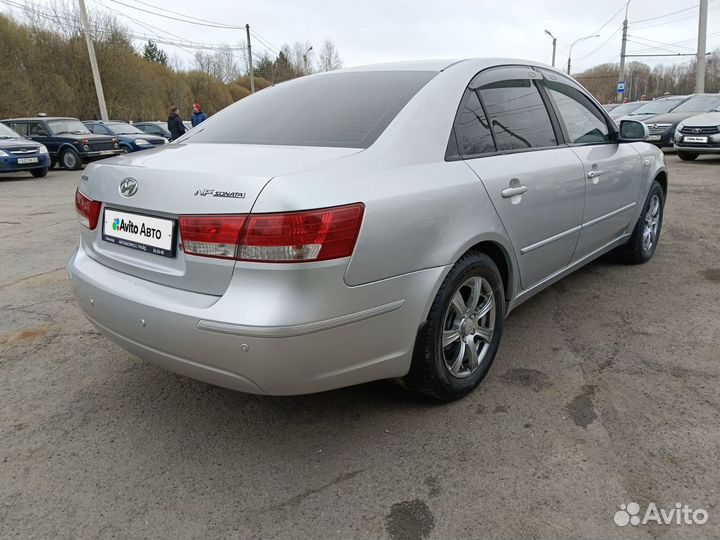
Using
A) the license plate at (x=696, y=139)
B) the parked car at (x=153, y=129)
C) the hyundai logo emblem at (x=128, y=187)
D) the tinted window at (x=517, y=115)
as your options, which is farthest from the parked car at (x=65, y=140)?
the tinted window at (x=517, y=115)

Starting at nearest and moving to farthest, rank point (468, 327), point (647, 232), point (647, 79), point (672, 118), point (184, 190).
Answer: point (184, 190), point (468, 327), point (647, 232), point (672, 118), point (647, 79)

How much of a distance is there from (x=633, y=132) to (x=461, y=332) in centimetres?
238

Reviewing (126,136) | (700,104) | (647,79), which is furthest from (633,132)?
(647,79)

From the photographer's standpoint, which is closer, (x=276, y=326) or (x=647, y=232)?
(x=276, y=326)

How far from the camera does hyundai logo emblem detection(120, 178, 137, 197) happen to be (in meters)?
2.21

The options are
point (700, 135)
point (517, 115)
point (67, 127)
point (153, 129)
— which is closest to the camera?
point (517, 115)

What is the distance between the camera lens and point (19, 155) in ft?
42.6

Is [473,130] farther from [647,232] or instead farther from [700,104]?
[700,104]

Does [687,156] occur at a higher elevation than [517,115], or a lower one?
lower

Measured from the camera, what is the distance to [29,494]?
2088mm

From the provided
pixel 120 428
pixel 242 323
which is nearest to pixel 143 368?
pixel 120 428

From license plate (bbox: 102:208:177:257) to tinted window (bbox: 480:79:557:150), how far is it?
5.52ft

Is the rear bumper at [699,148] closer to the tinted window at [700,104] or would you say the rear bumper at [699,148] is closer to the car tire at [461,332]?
the tinted window at [700,104]

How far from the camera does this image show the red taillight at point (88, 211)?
8.05 feet
